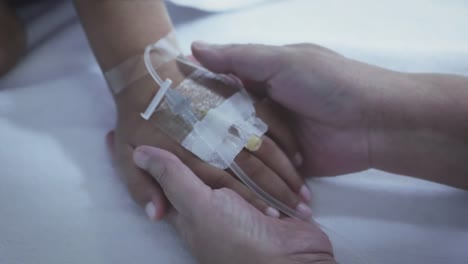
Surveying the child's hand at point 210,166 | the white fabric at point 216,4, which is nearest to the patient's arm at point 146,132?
the child's hand at point 210,166

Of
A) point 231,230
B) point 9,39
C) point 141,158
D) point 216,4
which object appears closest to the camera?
point 231,230

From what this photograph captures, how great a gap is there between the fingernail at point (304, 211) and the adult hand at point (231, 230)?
39 mm

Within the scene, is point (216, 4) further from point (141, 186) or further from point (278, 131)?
point (141, 186)

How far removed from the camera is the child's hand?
75cm

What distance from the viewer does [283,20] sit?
3.74 ft

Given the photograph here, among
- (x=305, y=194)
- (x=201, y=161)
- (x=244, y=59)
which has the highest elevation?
(x=244, y=59)

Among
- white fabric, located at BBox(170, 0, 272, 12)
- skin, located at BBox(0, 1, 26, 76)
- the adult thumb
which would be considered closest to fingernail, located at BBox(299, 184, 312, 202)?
the adult thumb

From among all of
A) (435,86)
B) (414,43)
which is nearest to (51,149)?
(435,86)

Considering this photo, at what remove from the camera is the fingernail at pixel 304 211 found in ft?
2.46

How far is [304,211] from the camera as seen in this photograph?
0.75 meters

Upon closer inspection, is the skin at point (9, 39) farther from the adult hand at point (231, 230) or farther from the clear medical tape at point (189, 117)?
the adult hand at point (231, 230)

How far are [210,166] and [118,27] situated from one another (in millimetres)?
433

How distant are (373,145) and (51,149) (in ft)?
2.28

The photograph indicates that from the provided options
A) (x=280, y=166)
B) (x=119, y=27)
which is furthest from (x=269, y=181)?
(x=119, y=27)
